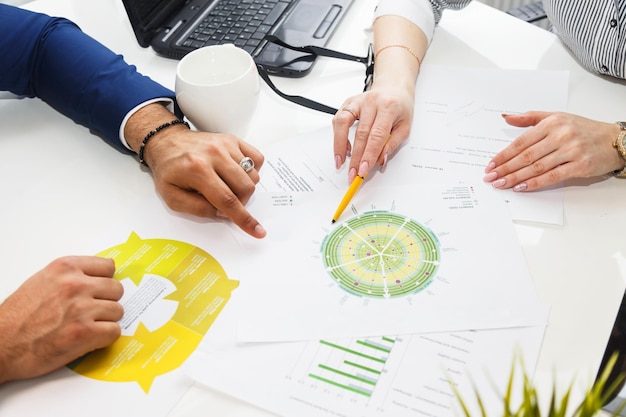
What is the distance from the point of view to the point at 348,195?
835 millimetres

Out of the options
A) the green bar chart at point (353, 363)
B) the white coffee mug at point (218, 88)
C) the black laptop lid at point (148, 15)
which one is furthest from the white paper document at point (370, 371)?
the black laptop lid at point (148, 15)

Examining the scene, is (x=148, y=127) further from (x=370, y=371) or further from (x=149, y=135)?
(x=370, y=371)

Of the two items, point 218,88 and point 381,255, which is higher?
point 218,88

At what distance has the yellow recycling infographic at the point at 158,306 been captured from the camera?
671mm

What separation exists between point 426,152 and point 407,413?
1.45 ft

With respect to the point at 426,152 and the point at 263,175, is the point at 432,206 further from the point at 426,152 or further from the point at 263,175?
the point at 263,175

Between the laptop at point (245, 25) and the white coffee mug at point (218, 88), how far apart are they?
6.6 inches

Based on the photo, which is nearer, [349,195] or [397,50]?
[349,195]

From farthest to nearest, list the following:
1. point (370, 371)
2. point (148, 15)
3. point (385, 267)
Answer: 1. point (148, 15)
2. point (385, 267)
3. point (370, 371)

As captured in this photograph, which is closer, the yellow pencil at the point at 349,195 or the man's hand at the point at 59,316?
the man's hand at the point at 59,316

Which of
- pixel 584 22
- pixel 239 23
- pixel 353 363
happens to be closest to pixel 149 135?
pixel 239 23

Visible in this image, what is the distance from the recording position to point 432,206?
32.4 inches

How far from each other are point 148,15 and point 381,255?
71cm

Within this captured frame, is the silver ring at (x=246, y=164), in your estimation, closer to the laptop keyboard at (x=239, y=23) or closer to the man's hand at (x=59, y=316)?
the man's hand at (x=59, y=316)
